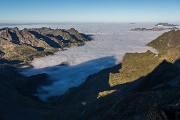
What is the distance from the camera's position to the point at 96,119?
116 m

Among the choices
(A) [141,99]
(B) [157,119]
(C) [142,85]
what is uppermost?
(B) [157,119]

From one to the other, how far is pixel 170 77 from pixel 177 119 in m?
146

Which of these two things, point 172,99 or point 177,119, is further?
point 172,99

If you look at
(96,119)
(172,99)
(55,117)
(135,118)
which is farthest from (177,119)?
(55,117)

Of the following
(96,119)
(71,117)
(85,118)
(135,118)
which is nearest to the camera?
(135,118)

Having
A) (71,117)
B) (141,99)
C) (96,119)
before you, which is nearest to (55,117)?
(71,117)

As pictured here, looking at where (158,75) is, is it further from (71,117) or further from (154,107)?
(154,107)

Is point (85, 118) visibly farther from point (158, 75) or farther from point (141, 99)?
point (158, 75)

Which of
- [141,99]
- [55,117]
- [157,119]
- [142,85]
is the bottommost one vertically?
[55,117]

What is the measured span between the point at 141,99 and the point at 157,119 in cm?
5785

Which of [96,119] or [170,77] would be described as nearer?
[96,119]

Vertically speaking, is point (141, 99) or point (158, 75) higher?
point (141, 99)

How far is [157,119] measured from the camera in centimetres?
3403

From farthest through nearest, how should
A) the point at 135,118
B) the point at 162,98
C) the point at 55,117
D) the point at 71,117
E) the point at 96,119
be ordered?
the point at 55,117
the point at 71,117
the point at 96,119
the point at 162,98
the point at 135,118
